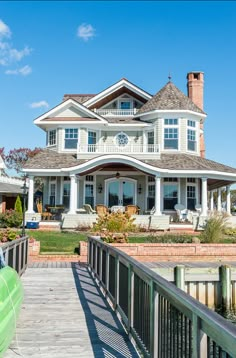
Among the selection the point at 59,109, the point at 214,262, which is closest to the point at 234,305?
the point at 214,262

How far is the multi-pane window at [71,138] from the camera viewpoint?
27.6 metres

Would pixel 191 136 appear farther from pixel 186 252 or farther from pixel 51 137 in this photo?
pixel 186 252

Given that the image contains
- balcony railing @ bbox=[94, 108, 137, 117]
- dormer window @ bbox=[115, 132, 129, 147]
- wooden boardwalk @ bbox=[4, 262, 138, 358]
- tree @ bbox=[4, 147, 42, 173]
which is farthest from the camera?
tree @ bbox=[4, 147, 42, 173]

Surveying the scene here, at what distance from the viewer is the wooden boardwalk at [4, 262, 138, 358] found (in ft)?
15.7

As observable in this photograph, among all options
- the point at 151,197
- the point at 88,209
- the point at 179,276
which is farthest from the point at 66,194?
the point at 179,276

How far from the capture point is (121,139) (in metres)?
28.1

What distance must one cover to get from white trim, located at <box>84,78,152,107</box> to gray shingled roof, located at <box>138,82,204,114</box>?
91cm

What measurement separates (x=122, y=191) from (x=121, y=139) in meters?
3.73

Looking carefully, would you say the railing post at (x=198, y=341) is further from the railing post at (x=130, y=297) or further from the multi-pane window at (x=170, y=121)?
the multi-pane window at (x=170, y=121)

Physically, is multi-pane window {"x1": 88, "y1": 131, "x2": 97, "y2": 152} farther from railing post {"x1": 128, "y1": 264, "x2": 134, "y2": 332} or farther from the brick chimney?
railing post {"x1": 128, "y1": 264, "x2": 134, "y2": 332}

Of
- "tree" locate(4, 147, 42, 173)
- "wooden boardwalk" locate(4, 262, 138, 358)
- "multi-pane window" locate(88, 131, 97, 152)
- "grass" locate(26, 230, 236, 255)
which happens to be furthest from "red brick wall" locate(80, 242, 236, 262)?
"tree" locate(4, 147, 42, 173)

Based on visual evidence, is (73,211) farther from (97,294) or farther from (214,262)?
(97,294)

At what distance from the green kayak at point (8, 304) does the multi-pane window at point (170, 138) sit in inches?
892

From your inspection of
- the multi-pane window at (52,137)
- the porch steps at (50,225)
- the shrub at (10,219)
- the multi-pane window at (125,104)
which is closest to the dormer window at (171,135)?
the multi-pane window at (125,104)
